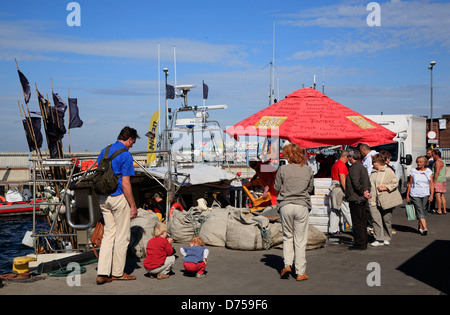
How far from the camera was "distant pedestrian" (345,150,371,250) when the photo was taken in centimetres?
987

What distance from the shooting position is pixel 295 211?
24.8 ft

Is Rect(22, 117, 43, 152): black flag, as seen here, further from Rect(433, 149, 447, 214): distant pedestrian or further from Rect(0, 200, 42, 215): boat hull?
Rect(0, 200, 42, 215): boat hull

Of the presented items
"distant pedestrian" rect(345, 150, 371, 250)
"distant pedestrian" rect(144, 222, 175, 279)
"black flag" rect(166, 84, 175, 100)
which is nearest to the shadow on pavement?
"distant pedestrian" rect(345, 150, 371, 250)

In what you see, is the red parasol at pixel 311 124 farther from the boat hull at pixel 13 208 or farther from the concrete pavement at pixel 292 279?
the boat hull at pixel 13 208

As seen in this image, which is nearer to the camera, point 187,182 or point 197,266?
point 197,266

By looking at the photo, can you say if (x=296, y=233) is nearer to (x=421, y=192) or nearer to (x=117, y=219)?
(x=117, y=219)

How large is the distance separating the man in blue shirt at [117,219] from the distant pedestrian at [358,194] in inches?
172

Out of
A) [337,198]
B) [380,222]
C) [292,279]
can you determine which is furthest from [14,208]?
[292,279]

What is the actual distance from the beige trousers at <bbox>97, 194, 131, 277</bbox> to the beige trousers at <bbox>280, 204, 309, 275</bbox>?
2.23 metres

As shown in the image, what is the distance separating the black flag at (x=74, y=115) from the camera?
15719 millimetres

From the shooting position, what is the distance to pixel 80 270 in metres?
8.07
